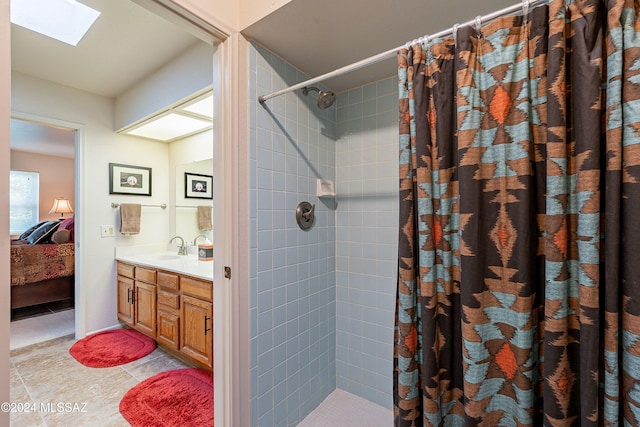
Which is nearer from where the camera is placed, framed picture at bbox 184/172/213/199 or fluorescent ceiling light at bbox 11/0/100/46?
fluorescent ceiling light at bbox 11/0/100/46

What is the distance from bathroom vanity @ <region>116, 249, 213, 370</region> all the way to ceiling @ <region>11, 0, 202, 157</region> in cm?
163

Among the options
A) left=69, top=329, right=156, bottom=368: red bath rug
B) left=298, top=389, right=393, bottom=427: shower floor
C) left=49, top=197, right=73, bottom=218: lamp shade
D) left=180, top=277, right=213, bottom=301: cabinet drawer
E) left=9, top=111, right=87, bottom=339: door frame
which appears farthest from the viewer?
left=49, top=197, right=73, bottom=218: lamp shade

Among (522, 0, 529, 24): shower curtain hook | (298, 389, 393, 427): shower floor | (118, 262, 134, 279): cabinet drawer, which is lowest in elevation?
(298, 389, 393, 427): shower floor

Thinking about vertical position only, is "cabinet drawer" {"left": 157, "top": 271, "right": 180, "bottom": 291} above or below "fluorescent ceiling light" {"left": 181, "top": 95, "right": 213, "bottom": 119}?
below

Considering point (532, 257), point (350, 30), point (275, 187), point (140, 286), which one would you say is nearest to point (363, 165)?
→ point (275, 187)

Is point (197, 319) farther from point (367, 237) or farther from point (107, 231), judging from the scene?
point (107, 231)

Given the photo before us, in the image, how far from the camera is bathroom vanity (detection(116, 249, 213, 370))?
194 cm

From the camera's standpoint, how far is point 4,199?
2.33 ft

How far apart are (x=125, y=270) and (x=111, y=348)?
0.70 meters

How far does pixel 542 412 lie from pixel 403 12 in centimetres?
145

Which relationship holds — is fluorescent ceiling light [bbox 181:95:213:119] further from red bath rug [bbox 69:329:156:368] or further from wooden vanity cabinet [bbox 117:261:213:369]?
red bath rug [bbox 69:329:156:368]

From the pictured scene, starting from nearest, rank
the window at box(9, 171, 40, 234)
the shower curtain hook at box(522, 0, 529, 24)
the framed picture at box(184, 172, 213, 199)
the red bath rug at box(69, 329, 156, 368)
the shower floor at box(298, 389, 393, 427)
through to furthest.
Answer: the shower curtain hook at box(522, 0, 529, 24), the shower floor at box(298, 389, 393, 427), the red bath rug at box(69, 329, 156, 368), the framed picture at box(184, 172, 213, 199), the window at box(9, 171, 40, 234)

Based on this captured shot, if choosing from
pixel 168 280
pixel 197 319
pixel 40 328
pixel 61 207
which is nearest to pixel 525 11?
pixel 197 319

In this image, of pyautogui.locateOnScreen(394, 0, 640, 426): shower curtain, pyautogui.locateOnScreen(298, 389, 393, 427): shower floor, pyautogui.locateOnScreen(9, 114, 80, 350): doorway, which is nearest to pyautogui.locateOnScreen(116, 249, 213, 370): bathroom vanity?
pyautogui.locateOnScreen(9, 114, 80, 350): doorway
